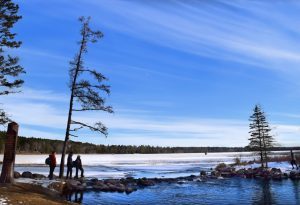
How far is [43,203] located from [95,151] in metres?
169

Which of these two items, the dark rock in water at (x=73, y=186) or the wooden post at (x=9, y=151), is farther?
the dark rock in water at (x=73, y=186)

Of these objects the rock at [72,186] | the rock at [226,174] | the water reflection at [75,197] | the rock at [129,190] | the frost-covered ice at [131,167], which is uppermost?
the frost-covered ice at [131,167]

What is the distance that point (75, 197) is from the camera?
2680 cm

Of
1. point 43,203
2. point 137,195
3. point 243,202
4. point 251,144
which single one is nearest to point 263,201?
point 243,202

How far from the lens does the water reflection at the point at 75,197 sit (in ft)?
83.4

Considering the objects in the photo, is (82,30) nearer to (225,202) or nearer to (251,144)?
(225,202)

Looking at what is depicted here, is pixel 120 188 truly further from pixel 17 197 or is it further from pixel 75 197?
pixel 17 197

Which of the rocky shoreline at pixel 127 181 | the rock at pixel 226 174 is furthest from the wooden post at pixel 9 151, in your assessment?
the rock at pixel 226 174

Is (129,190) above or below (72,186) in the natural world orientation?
below

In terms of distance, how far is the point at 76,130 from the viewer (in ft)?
108

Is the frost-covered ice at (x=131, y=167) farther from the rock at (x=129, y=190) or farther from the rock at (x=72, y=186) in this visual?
the rock at (x=129, y=190)

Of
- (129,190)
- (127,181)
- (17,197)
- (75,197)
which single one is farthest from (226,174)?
(17,197)

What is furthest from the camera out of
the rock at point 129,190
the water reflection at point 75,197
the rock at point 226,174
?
the rock at point 226,174

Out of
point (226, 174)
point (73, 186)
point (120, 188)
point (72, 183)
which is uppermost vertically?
point (226, 174)
